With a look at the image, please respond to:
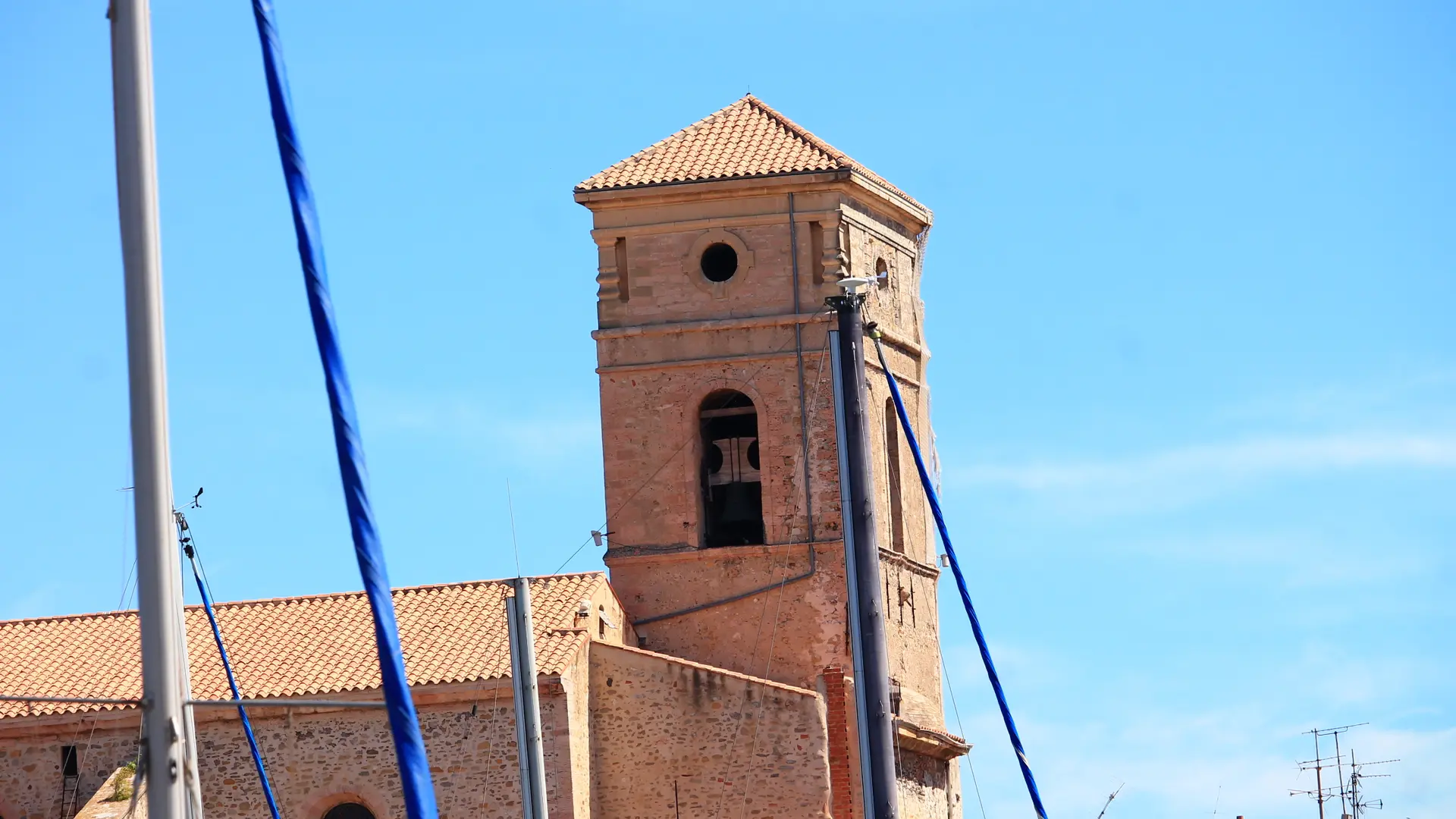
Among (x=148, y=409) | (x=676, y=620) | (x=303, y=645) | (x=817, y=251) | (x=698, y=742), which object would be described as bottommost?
(x=148, y=409)

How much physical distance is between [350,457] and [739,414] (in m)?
20.6

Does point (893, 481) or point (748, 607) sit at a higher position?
point (893, 481)

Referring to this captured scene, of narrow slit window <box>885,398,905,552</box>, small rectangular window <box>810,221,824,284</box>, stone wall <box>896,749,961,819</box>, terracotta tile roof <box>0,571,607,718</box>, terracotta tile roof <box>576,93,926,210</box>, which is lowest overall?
stone wall <box>896,749,961,819</box>

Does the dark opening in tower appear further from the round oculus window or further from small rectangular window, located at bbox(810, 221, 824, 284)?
small rectangular window, located at bbox(810, 221, 824, 284)

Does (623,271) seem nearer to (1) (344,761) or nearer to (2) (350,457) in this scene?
(1) (344,761)

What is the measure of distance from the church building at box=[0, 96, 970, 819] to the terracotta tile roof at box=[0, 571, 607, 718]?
0.05 meters

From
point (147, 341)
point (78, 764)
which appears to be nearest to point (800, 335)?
point (78, 764)

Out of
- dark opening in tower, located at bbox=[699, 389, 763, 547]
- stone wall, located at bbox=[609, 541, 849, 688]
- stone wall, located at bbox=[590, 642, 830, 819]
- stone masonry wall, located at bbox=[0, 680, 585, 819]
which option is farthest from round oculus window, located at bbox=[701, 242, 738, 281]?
stone masonry wall, located at bbox=[0, 680, 585, 819]

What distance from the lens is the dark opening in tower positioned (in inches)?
1248

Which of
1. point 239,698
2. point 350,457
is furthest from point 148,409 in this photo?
point 239,698

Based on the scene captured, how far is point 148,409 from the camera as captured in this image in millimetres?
10680

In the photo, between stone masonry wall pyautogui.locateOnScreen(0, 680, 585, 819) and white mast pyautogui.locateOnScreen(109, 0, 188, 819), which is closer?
white mast pyautogui.locateOnScreen(109, 0, 188, 819)

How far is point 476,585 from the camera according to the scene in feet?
101

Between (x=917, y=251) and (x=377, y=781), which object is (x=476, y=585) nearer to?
(x=377, y=781)
